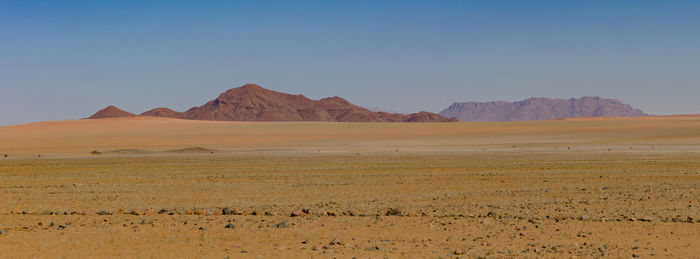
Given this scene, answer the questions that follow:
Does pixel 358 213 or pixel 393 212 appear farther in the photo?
pixel 358 213

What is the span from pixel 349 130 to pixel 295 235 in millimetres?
69581

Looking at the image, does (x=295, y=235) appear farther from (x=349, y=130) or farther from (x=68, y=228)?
(x=349, y=130)

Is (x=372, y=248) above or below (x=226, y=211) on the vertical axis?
below

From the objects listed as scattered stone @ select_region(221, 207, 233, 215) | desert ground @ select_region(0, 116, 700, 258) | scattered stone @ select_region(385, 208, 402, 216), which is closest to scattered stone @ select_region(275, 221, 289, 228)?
desert ground @ select_region(0, 116, 700, 258)

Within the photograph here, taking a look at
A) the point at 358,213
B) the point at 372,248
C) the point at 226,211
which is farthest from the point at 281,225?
the point at 372,248

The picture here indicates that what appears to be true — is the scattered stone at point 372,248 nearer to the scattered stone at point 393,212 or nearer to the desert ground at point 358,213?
the desert ground at point 358,213

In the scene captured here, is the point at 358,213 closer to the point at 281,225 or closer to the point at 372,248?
the point at 281,225

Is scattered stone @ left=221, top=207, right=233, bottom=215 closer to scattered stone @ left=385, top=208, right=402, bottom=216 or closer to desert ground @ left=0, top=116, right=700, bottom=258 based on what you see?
desert ground @ left=0, top=116, right=700, bottom=258

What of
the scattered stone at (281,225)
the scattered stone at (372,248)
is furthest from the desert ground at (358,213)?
the scattered stone at (281,225)

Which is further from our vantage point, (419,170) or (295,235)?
(419,170)

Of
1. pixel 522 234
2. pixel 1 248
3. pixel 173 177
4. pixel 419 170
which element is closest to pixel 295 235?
pixel 522 234

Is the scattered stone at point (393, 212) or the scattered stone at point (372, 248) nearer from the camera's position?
the scattered stone at point (372, 248)

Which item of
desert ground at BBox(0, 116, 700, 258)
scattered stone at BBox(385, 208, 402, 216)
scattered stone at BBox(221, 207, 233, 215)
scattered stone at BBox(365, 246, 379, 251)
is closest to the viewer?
scattered stone at BBox(365, 246, 379, 251)

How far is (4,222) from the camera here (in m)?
12.1
